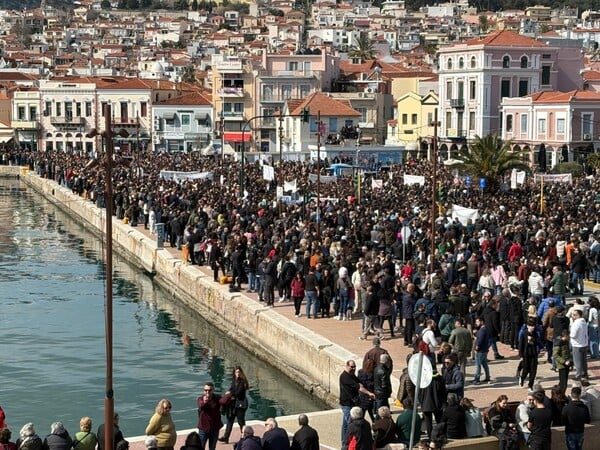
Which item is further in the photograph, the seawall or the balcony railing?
the balcony railing

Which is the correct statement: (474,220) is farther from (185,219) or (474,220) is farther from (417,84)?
(417,84)

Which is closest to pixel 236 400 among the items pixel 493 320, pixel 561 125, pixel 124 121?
pixel 493 320

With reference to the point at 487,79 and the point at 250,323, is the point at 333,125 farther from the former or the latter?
the point at 250,323

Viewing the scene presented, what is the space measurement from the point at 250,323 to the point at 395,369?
695 cm

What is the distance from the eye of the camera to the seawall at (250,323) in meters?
21.2

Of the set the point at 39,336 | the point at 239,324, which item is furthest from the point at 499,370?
the point at 39,336

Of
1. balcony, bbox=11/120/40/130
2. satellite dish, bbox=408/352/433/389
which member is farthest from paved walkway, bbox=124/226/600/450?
balcony, bbox=11/120/40/130

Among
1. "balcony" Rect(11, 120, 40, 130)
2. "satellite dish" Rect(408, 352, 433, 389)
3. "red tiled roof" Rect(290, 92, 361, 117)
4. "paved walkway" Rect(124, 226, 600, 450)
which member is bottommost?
"paved walkway" Rect(124, 226, 600, 450)

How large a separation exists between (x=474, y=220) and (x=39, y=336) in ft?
43.3

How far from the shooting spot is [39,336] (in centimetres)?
2833

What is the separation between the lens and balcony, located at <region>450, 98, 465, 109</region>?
7688cm

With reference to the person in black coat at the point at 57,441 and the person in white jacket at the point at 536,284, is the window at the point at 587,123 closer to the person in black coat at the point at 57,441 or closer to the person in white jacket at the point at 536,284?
the person in white jacket at the point at 536,284

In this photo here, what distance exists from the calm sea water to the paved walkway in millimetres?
1308

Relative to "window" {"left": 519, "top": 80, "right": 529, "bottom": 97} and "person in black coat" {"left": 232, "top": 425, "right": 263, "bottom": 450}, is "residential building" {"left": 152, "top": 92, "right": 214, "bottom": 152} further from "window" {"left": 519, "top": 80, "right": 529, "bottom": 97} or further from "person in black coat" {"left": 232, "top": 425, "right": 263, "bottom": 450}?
"person in black coat" {"left": 232, "top": 425, "right": 263, "bottom": 450}
